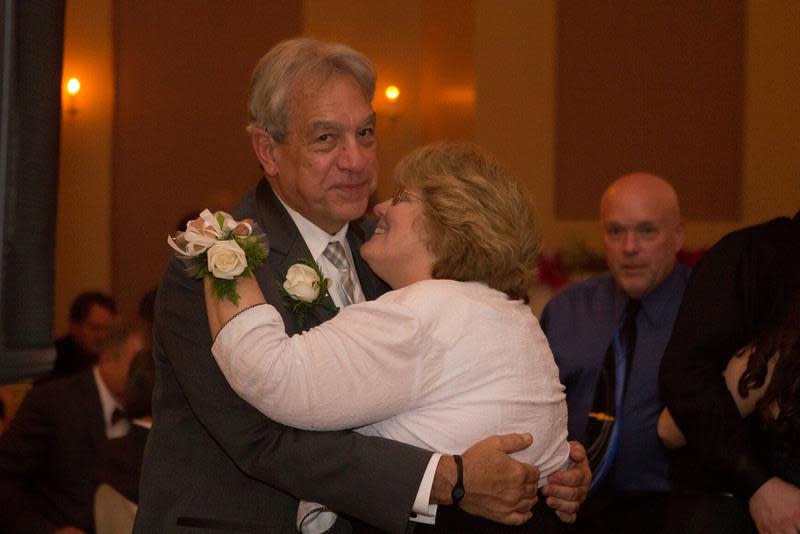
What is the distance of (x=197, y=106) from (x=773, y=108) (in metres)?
4.57

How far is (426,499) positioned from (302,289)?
489 millimetres

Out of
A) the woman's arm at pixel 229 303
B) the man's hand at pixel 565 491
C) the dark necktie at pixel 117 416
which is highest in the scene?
the woman's arm at pixel 229 303

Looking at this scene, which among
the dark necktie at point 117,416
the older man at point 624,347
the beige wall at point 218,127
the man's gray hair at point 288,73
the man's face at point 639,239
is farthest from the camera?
the beige wall at point 218,127

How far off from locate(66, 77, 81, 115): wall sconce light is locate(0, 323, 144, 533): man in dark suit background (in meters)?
4.54

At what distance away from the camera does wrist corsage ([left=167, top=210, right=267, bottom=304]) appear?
189cm

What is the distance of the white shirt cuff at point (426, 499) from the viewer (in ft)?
6.25

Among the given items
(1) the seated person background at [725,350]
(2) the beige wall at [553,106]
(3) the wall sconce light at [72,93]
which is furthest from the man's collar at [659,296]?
(3) the wall sconce light at [72,93]

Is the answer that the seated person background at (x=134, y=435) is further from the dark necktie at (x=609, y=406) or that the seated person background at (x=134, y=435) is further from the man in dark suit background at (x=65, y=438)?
the dark necktie at (x=609, y=406)

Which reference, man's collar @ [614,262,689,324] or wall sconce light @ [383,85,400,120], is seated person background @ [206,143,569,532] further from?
wall sconce light @ [383,85,400,120]

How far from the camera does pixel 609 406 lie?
3.89 m

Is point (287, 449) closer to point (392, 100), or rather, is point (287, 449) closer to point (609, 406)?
point (609, 406)

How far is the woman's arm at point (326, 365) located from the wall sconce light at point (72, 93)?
7.13 metres

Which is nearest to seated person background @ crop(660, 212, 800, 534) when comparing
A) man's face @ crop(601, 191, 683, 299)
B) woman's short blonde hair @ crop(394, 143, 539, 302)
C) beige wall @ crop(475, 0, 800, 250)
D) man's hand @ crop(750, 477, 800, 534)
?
man's hand @ crop(750, 477, 800, 534)

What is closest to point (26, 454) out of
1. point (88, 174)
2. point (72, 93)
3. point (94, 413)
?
point (94, 413)
